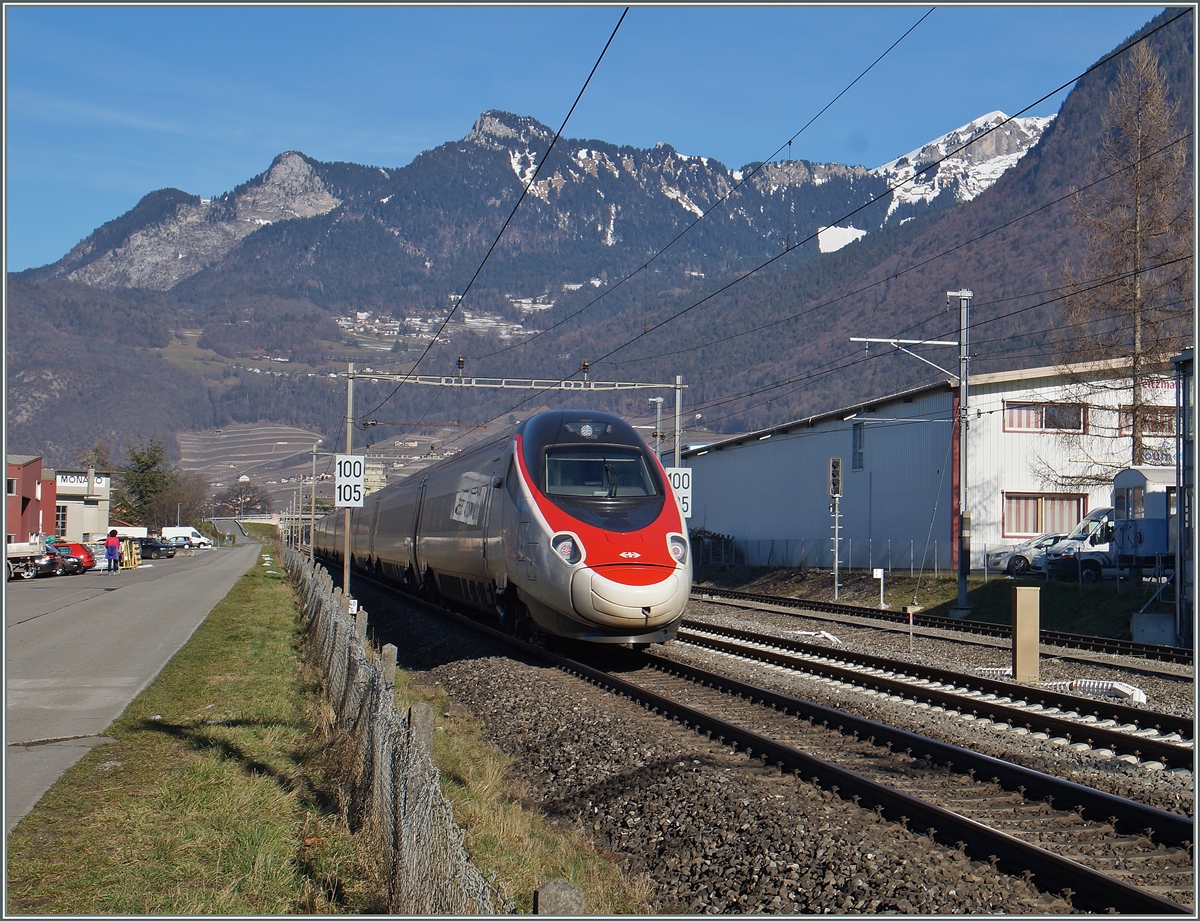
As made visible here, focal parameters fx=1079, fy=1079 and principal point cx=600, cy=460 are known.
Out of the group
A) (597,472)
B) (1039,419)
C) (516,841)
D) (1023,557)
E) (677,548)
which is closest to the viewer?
(516,841)

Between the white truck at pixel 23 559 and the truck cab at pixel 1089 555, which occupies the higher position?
the truck cab at pixel 1089 555

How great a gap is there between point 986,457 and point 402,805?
33.9 m

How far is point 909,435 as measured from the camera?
1510 inches

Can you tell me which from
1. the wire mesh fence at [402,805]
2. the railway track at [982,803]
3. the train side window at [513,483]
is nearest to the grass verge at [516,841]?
the wire mesh fence at [402,805]

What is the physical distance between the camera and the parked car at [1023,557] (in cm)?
3388

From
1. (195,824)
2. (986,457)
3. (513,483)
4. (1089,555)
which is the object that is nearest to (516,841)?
(195,824)

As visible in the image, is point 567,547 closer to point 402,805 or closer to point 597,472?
point 597,472

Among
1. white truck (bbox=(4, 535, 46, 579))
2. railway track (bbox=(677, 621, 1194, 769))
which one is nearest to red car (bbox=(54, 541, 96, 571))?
white truck (bbox=(4, 535, 46, 579))

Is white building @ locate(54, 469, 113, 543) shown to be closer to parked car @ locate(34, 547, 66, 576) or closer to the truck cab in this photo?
parked car @ locate(34, 547, 66, 576)

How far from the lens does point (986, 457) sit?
36.3 metres

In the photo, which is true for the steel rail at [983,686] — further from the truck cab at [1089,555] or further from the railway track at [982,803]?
the truck cab at [1089,555]

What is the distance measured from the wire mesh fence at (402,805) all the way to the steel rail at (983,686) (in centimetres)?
677

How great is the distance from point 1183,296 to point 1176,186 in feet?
11.3

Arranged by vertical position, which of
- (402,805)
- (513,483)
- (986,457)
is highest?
(986,457)
